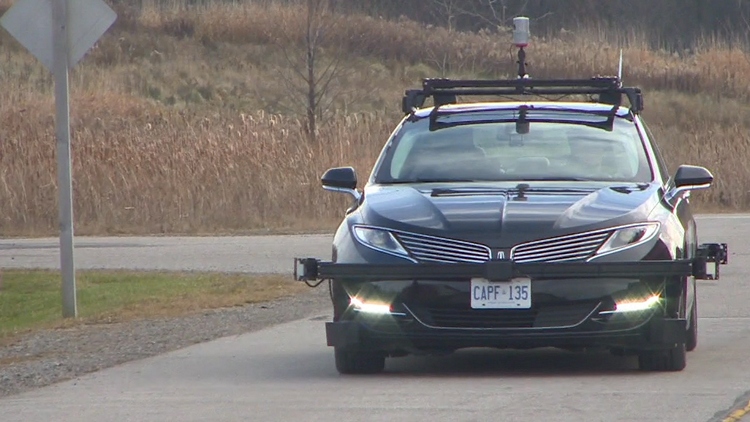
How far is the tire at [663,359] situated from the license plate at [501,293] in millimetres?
852

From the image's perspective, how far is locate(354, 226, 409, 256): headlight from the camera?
27.5ft

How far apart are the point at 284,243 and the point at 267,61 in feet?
104

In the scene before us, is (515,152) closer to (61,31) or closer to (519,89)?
(519,89)

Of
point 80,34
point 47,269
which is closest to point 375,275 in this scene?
point 80,34

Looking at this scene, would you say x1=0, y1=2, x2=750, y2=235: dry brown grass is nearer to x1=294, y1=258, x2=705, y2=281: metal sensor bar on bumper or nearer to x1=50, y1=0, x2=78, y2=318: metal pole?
x1=50, y1=0, x2=78, y2=318: metal pole

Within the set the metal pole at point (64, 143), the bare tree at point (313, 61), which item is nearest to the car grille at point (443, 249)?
the metal pole at point (64, 143)

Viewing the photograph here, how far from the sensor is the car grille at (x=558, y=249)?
815cm

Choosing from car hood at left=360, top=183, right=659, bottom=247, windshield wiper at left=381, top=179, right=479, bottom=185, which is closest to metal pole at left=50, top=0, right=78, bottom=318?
windshield wiper at left=381, top=179, right=479, bottom=185

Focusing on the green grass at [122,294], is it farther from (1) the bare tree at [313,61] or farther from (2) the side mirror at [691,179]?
(1) the bare tree at [313,61]

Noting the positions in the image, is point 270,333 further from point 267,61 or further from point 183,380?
point 267,61

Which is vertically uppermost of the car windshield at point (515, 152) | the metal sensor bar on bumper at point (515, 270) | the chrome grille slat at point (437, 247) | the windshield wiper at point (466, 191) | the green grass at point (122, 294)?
the car windshield at point (515, 152)

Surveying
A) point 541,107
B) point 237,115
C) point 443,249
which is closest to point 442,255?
point 443,249

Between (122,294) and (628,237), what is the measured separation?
783cm

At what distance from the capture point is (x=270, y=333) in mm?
11266
